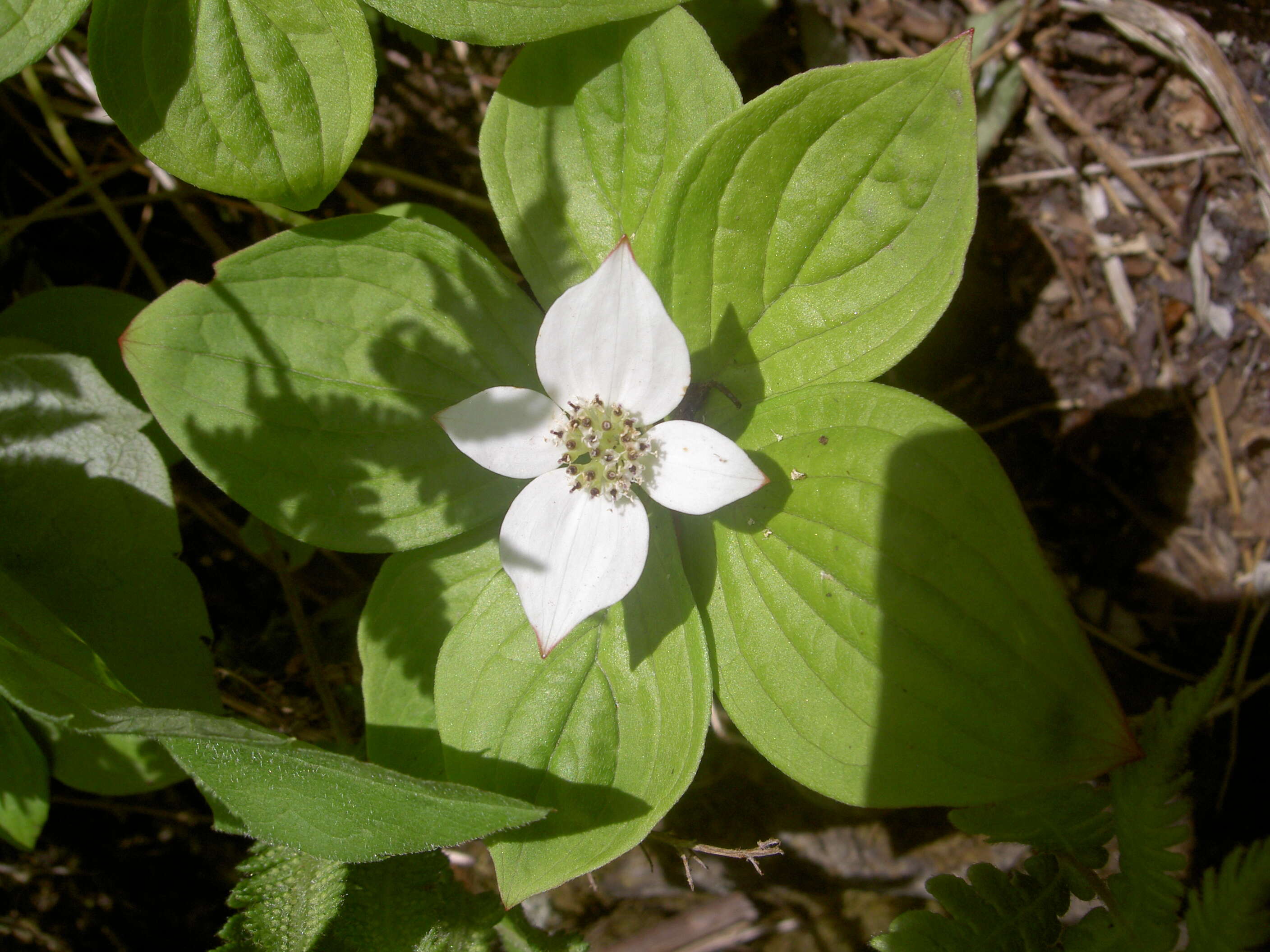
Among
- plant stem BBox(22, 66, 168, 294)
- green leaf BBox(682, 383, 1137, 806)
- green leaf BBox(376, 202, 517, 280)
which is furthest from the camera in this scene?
plant stem BBox(22, 66, 168, 294)

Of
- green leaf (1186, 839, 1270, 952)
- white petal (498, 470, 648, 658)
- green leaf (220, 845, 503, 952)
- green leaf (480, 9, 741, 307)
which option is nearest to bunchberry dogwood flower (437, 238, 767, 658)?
white petal (498, 470, 648, 658)

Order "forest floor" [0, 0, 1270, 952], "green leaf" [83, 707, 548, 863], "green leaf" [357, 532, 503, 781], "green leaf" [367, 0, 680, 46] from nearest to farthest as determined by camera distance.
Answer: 1. "green leaf" [83, 707, 548, 863]
2. "green leaf" [367, 0, 680, 46]
3. "green leaf" [357, 532, 503, 781]
4. "forest floor" [0, 0, 1270, 952]

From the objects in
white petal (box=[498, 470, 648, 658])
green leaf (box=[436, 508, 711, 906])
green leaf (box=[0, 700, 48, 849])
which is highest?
white petal (box=[498, 470, 648, 658])

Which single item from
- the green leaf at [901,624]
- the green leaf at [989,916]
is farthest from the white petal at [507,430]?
the green leaf at [989,916]

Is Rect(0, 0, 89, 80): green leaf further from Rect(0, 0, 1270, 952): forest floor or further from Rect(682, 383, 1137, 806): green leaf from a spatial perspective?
Rect(682, 383, 1137, 806): green leaf

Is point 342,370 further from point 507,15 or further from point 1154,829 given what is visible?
point 1154,829

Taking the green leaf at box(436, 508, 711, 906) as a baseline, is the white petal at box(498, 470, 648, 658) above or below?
above
